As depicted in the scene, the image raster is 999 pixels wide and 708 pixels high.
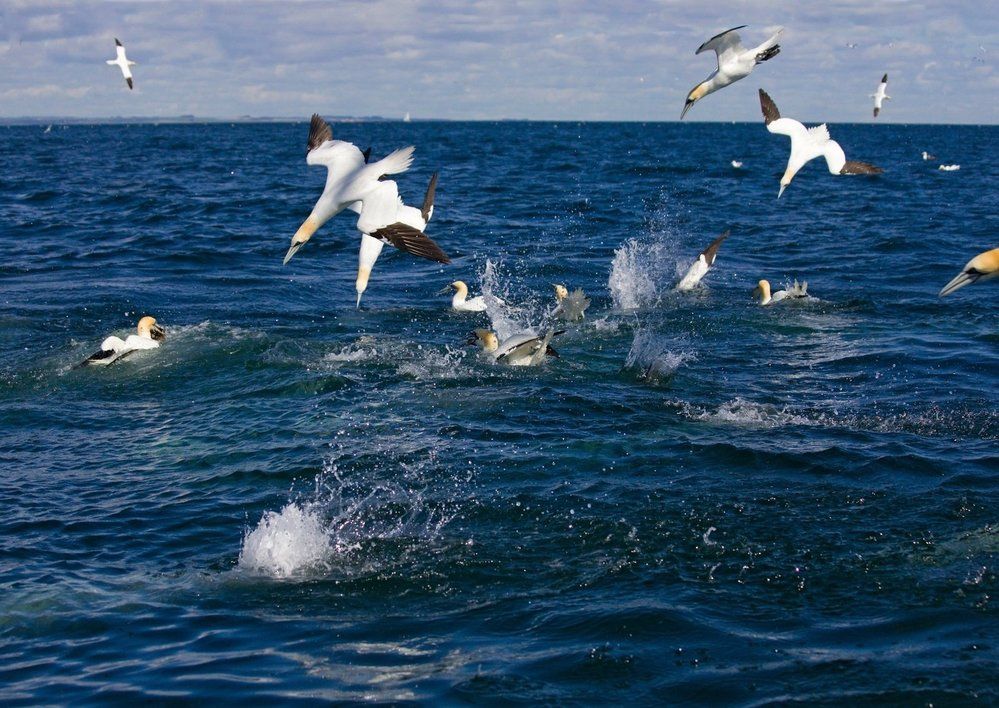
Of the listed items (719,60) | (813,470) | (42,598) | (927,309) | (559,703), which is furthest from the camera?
(927,309)

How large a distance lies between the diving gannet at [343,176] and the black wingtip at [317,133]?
59mm

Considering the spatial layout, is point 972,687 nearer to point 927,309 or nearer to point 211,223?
point 927,309

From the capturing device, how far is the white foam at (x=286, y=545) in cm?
759

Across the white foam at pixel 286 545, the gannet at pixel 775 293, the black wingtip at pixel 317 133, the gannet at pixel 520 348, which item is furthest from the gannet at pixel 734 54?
the white foam at pixel 286 545

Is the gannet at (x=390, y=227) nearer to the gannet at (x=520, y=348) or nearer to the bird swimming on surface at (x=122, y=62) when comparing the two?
the gannet at (x=520, y=348)

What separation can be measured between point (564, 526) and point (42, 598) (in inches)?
139

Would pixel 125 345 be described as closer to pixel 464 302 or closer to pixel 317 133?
pixel 317 133

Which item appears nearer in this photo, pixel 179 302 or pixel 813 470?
pixel 813 470

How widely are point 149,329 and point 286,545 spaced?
7044 millimetres

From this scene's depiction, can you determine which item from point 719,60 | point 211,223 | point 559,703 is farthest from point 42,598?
point 211,223

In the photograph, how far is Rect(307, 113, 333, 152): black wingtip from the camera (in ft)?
38.1

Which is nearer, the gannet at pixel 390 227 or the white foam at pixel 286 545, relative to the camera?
the white foam at pixel 286 545

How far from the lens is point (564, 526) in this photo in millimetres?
8258

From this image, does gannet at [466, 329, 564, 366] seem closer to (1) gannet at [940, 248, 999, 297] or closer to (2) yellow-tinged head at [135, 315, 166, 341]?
(2) yellow-tinged head at [135, 315, 166, 341]
